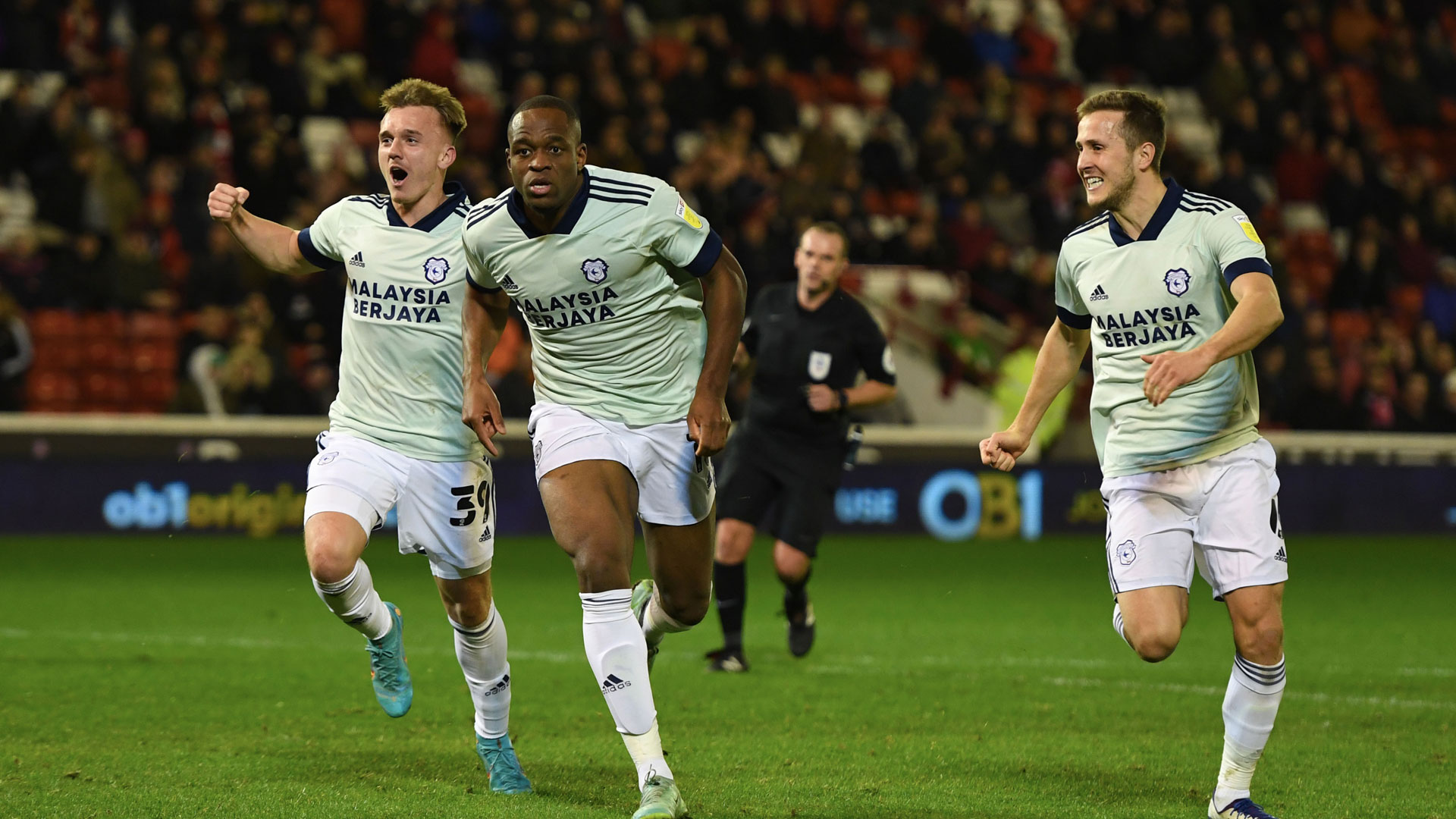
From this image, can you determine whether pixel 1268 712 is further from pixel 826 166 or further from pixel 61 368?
pixel 826 166

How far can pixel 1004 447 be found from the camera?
5855mm

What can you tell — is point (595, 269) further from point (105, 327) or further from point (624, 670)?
point (105, 327)

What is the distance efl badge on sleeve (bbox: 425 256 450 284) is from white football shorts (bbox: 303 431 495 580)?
63 cm

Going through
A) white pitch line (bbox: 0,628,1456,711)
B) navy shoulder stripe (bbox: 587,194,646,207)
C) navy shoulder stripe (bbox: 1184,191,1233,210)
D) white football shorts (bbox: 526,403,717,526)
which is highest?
navy shoulder stripe (bbox: 1184,191,1233,210)

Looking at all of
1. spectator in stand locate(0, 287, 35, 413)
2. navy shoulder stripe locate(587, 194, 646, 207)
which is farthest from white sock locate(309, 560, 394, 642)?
spectator in stand locate(0, 287, 35, 413)

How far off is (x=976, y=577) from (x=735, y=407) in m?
4.01

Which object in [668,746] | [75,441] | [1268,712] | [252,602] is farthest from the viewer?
[75,441]

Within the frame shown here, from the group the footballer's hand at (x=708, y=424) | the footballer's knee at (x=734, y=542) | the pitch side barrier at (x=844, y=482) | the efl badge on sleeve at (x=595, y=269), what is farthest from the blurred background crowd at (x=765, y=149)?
the footballer's hand at (x=708, y=424)

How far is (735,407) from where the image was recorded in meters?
17.2

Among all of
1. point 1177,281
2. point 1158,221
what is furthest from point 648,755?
point 1158,221

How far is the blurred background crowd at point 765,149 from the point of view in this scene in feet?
54.0

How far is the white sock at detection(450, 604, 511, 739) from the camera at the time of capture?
20.2ft

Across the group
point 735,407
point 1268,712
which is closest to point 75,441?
point 735,407

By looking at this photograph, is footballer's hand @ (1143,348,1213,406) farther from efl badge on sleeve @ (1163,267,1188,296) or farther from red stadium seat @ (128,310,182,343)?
red stadium seat @ (128,310,182,343)
